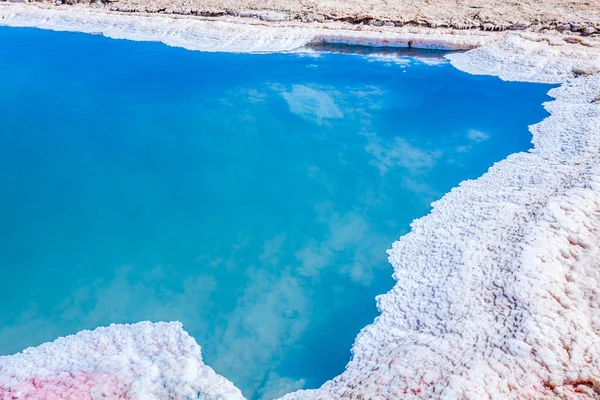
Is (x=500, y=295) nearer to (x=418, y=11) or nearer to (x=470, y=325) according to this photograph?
(x=470, y=325)

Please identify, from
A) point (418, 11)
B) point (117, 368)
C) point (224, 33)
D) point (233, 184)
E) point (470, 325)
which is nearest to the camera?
point (117, 368)

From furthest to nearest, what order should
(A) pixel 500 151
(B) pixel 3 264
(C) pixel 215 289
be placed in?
(A) pixel 500 151, (B) pixel 3 264, (C) pixel 215 289

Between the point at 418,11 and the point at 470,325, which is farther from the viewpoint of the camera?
the point at 418,11

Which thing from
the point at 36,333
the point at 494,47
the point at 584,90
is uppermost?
the point at 494,47

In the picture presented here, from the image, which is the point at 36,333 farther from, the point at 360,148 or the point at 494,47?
the point at 494,47

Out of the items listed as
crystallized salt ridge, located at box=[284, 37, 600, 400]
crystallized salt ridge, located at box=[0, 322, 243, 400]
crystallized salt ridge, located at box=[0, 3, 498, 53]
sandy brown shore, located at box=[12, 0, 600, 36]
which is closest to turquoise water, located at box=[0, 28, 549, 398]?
crystallized salt ridge, located at box=[0, 322, 243, 400]

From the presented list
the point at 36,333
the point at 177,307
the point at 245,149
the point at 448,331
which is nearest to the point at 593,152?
the point at 448,331

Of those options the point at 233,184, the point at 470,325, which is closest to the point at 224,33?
the point at 233,184
